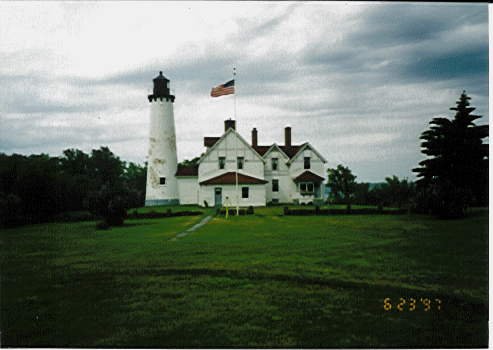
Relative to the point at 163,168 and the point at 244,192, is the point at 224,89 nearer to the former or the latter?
the point at 163,168

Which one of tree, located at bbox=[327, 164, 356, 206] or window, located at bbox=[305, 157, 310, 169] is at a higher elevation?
window, located at bbox=[305, 157, 310, 169]

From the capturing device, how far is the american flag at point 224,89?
9810mm

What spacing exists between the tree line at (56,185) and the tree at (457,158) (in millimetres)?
7570

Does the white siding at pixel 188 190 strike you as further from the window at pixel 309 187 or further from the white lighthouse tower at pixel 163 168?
the window at pixel 309 187

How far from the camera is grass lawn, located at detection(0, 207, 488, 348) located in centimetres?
480

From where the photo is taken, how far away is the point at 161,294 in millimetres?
5750

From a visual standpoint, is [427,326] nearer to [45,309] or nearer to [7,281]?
[45,309]

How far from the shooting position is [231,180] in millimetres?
25922

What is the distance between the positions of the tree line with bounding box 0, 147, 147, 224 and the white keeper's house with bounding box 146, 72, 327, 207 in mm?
11664

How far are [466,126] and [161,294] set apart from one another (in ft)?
23.1

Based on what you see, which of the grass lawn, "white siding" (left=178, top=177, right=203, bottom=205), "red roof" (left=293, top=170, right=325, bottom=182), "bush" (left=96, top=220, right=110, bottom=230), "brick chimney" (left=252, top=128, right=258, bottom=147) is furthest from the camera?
"brick chimney" (left=252, top=128, right=258, bottom=147)

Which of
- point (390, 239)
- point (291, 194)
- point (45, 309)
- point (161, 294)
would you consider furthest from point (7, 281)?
point (291, 194)

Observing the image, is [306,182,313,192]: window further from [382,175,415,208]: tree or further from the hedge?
[382,175,415,208]: tree
